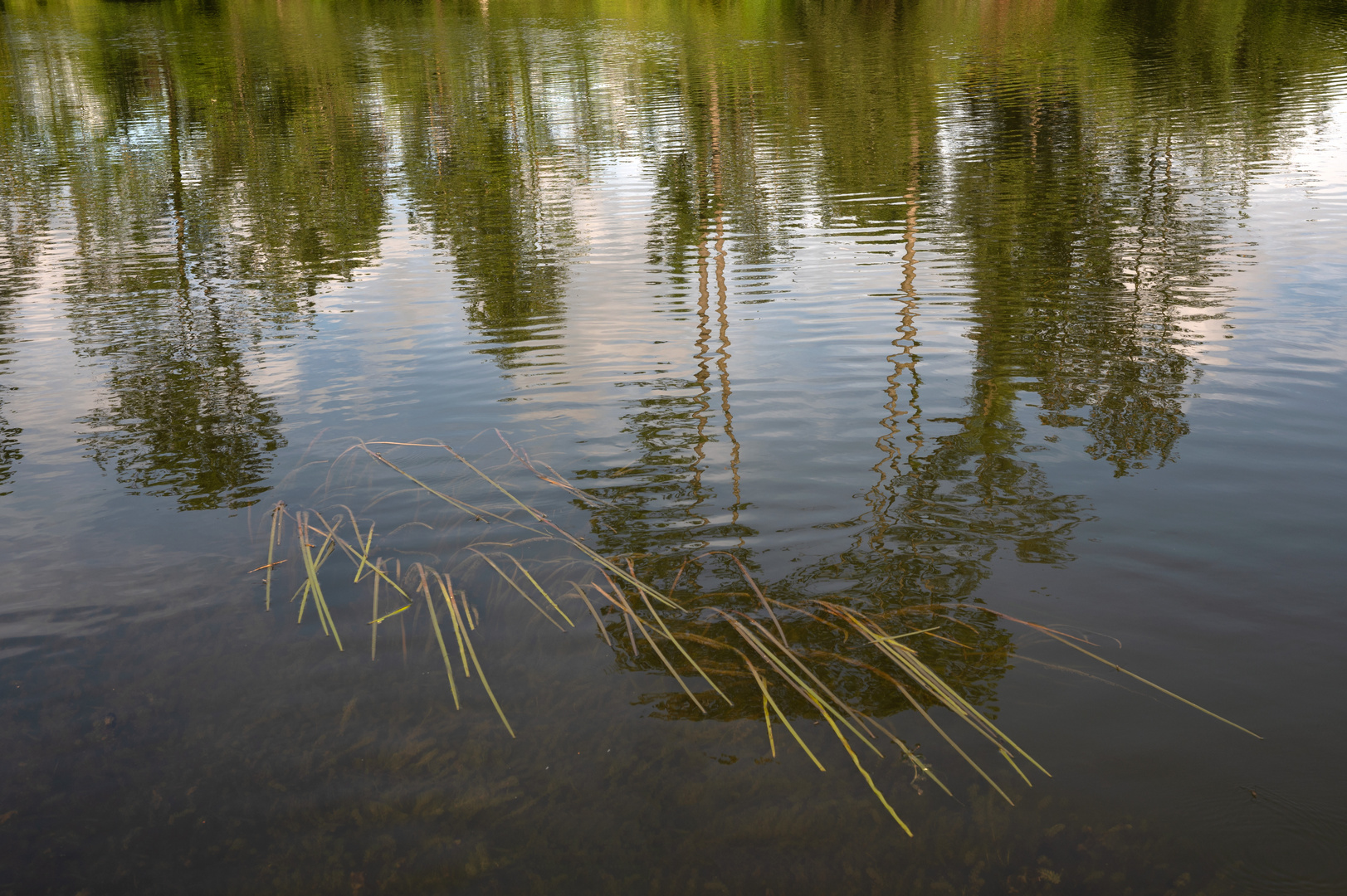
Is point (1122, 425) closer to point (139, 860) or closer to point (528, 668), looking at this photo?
point (528, 668)

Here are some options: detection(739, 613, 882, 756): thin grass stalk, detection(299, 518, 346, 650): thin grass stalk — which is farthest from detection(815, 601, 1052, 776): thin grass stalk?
detection(299, 518, 346, 650): thin grass stalk

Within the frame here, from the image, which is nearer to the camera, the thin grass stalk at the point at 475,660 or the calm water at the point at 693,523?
the calm water at the point at 693,523

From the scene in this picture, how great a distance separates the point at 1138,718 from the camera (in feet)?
13.4

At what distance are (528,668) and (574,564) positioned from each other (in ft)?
3.32

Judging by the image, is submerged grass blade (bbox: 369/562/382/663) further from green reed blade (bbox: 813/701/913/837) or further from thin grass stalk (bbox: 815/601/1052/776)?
thin grass stalk (bbox: 815/601/1052/776)

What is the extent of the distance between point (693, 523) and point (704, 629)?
128cm

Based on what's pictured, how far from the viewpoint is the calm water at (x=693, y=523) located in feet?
12.1

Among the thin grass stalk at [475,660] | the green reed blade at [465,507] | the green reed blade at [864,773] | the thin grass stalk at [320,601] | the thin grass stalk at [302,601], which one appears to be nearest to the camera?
the green reed blade at [864,773]

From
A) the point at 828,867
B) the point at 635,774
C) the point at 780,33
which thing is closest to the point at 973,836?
the point at 828,867

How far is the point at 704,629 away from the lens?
4859mm

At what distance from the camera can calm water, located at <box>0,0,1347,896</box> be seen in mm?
3674

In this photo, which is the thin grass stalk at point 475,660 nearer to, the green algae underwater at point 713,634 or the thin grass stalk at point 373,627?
the green algae underwater at point 713,634

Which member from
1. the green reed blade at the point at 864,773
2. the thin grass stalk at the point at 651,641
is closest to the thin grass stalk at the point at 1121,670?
the green reed blade at the point at 864,773

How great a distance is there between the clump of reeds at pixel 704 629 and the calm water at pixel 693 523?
0.19ft
